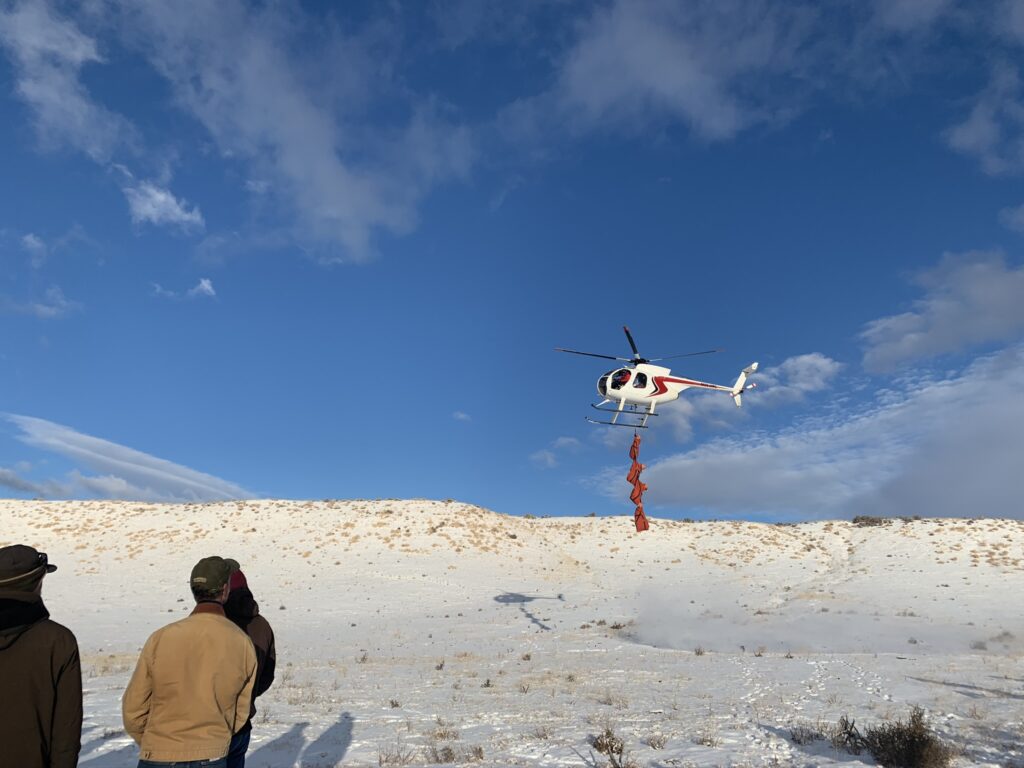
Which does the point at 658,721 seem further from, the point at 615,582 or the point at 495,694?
the point at 615,582

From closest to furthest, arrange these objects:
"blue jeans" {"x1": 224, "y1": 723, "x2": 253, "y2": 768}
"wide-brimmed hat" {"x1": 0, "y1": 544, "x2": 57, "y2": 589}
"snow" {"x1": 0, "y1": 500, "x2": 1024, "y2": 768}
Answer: "wide-brimmed hat" {"x1": 0, "y1": 544, "x2": 57, "y2": 589} → "blue jeans" {"x1": 224, "y1": 723, "x2": 253, "y2": 768} → "snow" {"x1": 0, "y1": 500, "x2": 1024, "y2": 768}

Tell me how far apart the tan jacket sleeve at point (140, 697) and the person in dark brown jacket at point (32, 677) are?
15.5 inches

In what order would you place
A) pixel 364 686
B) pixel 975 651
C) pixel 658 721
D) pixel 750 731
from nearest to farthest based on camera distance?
pixel 750 731 → pixel 658 721 → pixel 364 686 → pixel 975 651

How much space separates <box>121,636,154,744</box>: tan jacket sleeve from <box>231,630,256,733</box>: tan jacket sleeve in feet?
2.08

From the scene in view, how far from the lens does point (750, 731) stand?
11594mm

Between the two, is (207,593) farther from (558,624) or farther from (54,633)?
(558,624)

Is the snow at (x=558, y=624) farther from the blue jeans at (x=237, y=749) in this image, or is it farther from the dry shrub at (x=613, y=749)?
the blue jeans at (x=237, y=749)

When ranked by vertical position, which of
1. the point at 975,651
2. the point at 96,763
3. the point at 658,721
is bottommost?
the point at 96,763

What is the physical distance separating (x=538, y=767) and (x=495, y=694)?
6449mm

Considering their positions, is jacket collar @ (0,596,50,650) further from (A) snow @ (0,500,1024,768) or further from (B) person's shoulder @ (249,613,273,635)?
(A) snow @ (0,500,1024,768)

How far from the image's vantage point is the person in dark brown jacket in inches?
160

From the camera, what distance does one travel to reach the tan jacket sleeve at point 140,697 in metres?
4.69

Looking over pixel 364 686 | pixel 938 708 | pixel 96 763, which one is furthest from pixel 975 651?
pixel 96 763

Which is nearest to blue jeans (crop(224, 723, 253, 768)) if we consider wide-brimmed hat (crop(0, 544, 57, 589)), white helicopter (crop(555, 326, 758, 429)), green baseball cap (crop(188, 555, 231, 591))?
green baseball cap (crop(188, 555, 231, 591))
